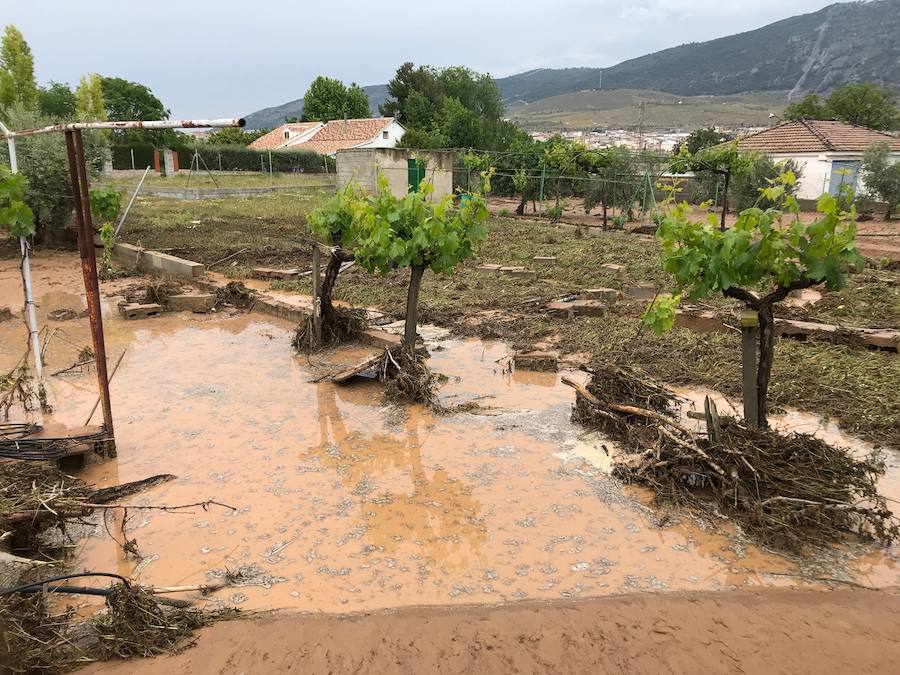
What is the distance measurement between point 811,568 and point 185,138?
57.6 m

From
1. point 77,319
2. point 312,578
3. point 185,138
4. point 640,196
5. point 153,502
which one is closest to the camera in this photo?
point 312,578

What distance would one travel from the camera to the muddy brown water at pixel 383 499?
13.3 ft

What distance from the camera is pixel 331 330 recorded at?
9.02 meters

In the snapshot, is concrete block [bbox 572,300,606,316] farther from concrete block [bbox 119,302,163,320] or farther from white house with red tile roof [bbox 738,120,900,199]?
white house with red tile roof [bbox 738,120,900,199]

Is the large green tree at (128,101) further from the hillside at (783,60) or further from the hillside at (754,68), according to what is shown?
the hillside at (783,60)

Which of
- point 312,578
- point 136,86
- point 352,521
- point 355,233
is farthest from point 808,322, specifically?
point 136,86

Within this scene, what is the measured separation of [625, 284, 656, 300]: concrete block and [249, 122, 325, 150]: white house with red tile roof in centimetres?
5358

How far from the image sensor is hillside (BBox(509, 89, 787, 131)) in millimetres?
97062

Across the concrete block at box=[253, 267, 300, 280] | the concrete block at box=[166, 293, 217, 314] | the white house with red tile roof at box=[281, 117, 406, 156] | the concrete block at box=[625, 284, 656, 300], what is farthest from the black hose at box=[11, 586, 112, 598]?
the white house with red tile roof at box=[281, 117, 406, 156]

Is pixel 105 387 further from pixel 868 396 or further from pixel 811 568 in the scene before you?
pixel 868 396

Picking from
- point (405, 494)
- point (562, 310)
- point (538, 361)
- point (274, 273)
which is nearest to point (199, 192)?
point (274, 273)

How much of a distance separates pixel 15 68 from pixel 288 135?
27.5 metres

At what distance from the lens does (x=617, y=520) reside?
4727 mm

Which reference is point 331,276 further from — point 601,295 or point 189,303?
point 601,295
